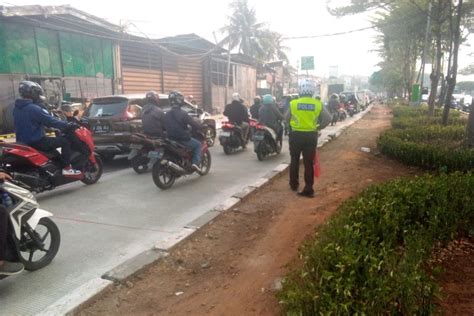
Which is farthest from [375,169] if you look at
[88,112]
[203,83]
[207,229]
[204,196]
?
[203,83]

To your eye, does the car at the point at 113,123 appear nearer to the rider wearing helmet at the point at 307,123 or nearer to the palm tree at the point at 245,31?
the rider wearing helmet at the point at 307,123

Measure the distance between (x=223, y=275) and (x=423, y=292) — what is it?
1907 millimetres

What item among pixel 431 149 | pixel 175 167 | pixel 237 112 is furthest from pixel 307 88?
pixel 237 112

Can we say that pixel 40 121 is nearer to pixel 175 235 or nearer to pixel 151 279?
pixel 175 235

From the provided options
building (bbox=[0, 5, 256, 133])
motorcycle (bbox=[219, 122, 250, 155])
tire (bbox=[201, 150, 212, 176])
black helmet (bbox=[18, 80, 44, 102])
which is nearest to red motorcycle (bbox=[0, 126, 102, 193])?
black helmet (bbox=[18, 80, 44, 102])

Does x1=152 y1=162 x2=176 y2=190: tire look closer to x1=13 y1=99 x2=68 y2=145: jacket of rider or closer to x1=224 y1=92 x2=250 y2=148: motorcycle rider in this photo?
x1=13 y1=99 x2=68 y2=145: jacket of rider

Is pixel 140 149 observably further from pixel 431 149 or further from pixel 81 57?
pixel 81 57

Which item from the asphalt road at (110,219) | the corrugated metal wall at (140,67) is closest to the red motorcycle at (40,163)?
the asphalt road at (110,219)

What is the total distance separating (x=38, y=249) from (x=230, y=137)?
7220 mm

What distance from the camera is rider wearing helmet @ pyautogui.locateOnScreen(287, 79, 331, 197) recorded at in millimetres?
6372

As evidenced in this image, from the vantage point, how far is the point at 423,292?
7.98ft

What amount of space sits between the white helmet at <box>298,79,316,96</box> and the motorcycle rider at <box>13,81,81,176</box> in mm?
3792

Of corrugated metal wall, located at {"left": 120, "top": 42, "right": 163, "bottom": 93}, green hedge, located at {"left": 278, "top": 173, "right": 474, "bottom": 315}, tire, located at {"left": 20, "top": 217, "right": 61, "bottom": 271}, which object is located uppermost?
corrugated metal wall, located at {"left": 120, "top": 42, "right": 163, "bottom": 93}

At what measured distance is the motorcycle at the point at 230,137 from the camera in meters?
10.7
